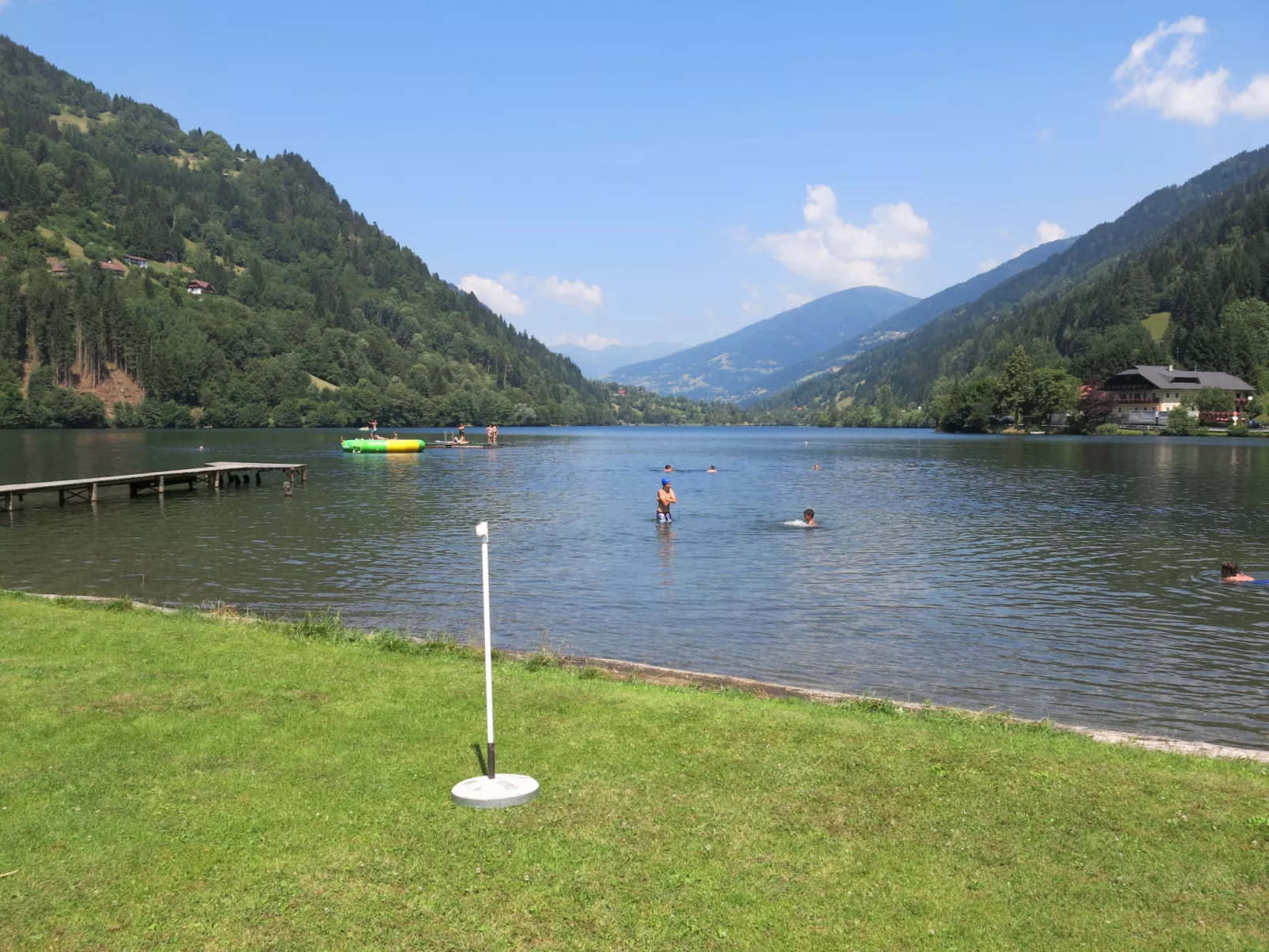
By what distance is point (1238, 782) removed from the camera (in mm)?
9898

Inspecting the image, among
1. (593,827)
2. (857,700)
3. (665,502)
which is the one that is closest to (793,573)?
(665,502)

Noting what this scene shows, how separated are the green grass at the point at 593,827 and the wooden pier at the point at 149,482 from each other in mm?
42366

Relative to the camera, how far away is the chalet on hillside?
178 meters

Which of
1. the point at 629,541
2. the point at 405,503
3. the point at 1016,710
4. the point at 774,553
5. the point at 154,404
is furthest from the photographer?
the point at 154,404

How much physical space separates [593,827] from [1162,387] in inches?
7950

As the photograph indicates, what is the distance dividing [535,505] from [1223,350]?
197835 mm

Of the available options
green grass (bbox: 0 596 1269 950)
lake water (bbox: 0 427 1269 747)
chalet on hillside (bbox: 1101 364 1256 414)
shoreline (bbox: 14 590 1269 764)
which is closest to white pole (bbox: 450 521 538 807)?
green grass (bbox: 0 596 1269 950)

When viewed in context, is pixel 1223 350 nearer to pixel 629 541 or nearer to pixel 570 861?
pixel 629 541

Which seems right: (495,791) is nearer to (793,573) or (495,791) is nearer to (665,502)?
(793,573)

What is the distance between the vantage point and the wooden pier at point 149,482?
4734 cm

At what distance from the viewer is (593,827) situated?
27.6ft

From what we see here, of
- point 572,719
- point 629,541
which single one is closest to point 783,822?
point 572,719

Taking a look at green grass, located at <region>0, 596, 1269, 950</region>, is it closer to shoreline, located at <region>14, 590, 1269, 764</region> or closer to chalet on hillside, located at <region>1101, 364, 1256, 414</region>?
shoreline, located at <region>14, 590, 1269, 764</region>

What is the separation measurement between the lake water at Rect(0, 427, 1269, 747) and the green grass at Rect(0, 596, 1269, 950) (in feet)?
21.5
